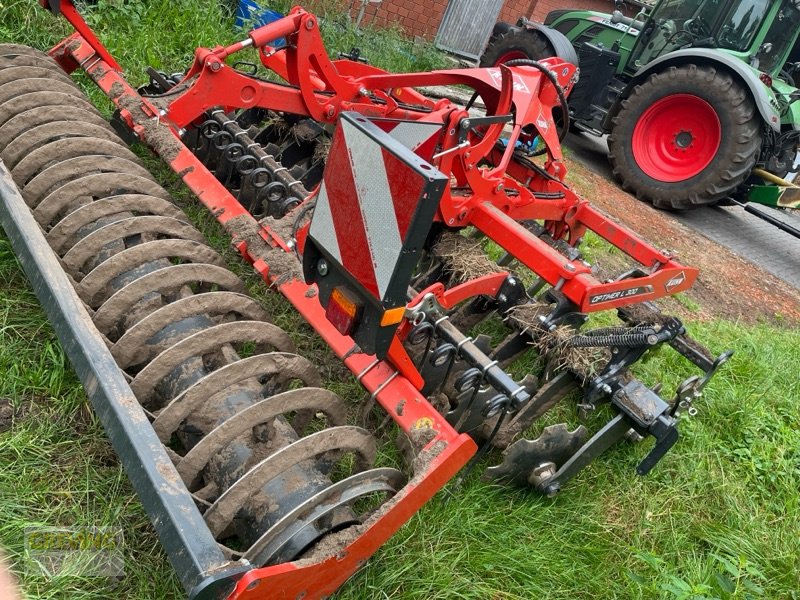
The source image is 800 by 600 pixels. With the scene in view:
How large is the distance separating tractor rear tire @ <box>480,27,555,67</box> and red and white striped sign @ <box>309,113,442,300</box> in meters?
6.46

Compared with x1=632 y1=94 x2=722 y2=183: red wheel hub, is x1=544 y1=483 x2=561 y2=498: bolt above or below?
below

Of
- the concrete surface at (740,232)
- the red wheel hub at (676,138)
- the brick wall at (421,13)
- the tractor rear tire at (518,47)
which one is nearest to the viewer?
the red wheel hub at (676,138)

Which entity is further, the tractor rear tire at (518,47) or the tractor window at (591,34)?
the tractor window at (591,34)

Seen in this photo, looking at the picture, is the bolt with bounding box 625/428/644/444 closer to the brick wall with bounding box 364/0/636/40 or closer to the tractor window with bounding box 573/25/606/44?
the tractor window with bounding box 573/25/606/44

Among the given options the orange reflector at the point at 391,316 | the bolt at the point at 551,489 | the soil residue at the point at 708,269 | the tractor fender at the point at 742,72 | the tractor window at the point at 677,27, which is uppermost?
the tractor window at the point at 677,27

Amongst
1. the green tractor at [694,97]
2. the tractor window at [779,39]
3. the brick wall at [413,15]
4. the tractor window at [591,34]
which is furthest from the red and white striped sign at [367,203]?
the brick wall at [413,15]

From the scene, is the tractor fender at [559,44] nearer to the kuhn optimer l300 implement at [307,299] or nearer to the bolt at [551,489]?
the kuhn optimer l300 implement at [307,299]

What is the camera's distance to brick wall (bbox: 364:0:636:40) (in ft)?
35.6

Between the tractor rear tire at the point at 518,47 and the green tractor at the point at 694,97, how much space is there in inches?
0.9

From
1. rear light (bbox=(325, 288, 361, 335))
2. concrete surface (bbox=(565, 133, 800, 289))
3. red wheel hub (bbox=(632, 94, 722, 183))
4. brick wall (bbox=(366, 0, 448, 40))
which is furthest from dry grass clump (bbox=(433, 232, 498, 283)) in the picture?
brick wall (bbox=(366, 0, 448, 40))

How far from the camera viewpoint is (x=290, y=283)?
8.20 ft

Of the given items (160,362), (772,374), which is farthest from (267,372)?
(772,374)

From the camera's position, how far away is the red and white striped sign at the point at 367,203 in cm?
155

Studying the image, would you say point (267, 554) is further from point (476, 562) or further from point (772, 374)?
point (772, 374)
